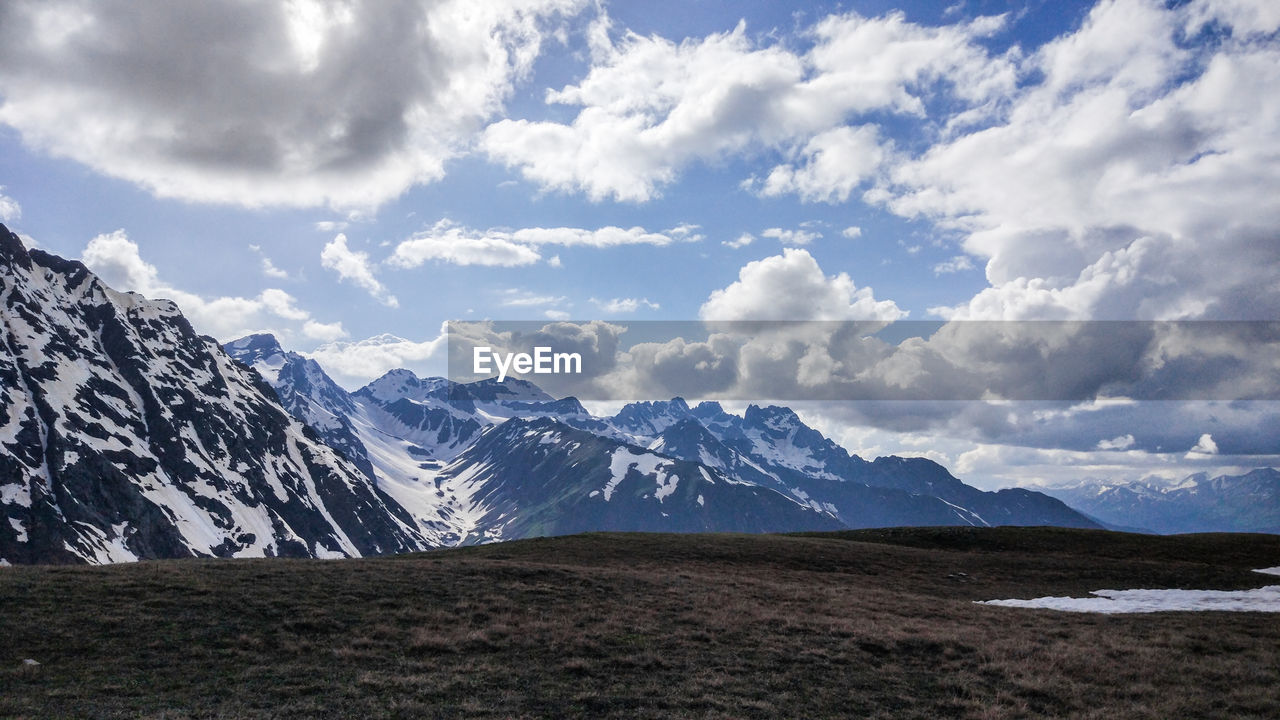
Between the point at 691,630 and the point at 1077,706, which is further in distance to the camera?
the point at 691,630

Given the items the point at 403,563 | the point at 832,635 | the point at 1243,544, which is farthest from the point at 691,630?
the point at 1243,544

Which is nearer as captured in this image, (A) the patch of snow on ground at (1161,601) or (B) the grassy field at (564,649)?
(B) the grassy field at (564,649)

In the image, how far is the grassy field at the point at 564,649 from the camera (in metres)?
17.8

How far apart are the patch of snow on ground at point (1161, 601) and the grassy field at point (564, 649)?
9.18ft

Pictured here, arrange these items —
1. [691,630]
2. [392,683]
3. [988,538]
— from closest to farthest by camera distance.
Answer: [392,683]
[691,630]
[988,538]

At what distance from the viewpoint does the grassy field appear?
17797mm

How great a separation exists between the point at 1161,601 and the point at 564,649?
3502 centimetres

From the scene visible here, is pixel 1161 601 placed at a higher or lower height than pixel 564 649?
lower

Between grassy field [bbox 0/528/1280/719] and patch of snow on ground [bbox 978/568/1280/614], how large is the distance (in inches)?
110

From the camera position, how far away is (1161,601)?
3700 cm

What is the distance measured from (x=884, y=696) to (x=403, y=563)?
1104 inches

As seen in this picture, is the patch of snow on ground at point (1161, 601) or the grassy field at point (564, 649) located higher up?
the grassy field at point (564, 649)

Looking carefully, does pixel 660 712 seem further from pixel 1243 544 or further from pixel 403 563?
pixel 1243 544

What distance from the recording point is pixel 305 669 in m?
19.7
